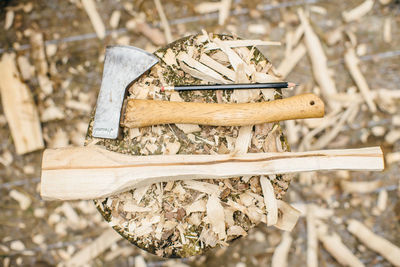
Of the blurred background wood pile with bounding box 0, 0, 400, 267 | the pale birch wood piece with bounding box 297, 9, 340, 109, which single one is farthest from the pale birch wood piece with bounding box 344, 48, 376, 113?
the pale birch wood piece with bounding box 297, 9, 340, 109

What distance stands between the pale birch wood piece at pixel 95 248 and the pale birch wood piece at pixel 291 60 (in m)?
1.50

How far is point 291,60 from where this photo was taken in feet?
6.31

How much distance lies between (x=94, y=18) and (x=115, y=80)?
93 centimetres

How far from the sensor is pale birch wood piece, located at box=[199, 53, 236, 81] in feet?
4.29

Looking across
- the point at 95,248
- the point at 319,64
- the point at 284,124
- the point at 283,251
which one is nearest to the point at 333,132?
the point at 284,124

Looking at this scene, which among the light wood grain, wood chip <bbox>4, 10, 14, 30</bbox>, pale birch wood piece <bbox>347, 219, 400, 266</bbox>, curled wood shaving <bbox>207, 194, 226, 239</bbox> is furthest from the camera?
wood chip <bbox>4, 10, 14, 30</bbox>

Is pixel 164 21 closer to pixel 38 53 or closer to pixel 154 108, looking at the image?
pixel 38 53

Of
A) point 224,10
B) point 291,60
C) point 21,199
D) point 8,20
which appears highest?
point 224,10

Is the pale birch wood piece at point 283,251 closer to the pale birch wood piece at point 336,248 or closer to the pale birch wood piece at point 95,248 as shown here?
the pale birch wood piece at point 336,248

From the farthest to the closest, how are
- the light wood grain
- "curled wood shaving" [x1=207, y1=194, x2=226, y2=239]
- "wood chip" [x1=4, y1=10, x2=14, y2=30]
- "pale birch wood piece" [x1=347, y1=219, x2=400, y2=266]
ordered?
1. "wood chip" [x1=4, y1=10, x2=14, y2=30]
2. "pale birch wood piece" [x1=347, y1=219, x2=400, y2=266]
3. "curled wood shaving" [x1=207, y1=194, x2=226, y2=239]
4. the light wood grain

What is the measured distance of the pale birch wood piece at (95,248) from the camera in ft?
6.25

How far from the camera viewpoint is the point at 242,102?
1.29 metres

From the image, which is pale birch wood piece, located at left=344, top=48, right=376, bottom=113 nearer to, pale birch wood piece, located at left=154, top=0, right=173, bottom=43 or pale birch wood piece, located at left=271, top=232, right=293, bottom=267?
pale birch wood piece, located at left=271, top=232, right=293, bottom=267

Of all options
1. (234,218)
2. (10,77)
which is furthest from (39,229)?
(234,218)
